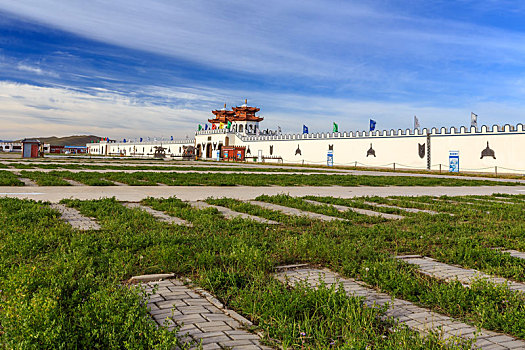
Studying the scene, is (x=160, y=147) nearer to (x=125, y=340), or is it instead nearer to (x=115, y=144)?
(x=115, y=144)

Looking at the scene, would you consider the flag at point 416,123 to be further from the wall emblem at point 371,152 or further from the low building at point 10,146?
the low building at point 10,146

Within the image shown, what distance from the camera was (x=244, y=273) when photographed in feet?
12.0

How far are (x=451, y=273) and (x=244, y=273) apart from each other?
2.23 m

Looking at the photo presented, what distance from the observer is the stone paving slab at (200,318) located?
240 centimetres

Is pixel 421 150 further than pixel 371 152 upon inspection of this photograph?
No

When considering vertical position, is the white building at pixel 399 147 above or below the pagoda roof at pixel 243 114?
below

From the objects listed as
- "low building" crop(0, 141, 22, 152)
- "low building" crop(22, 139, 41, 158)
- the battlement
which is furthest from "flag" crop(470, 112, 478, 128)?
"low building" crop(0, 141, 22, 152)

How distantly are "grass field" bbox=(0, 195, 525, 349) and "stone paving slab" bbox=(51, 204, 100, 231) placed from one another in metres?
0.18

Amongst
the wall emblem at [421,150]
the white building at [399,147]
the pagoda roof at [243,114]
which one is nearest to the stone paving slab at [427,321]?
the white building at [399,147]

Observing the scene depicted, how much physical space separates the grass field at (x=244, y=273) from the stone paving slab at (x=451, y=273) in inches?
6.7

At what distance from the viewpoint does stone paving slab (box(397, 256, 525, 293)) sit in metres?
3.63

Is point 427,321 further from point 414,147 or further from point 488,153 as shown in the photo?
point 414,147

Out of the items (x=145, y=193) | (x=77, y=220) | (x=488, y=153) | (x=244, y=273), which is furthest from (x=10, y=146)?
(x=244, y=273)

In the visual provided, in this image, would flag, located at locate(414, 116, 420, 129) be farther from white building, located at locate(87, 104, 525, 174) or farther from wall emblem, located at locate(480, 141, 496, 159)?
wall emblem, located at locate(480, 141, 496, 159)
